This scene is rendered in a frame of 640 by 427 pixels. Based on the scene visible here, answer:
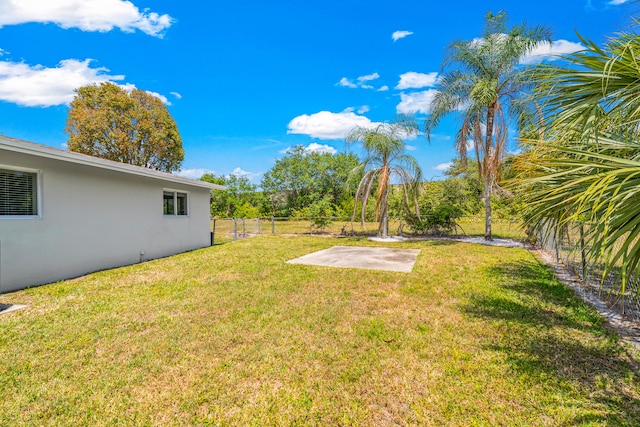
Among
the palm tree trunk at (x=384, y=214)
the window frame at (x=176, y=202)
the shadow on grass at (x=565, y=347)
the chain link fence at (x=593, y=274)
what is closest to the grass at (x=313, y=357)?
the shadow on grass at (x=565, y=347)

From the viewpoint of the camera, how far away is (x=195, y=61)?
54.6 feet

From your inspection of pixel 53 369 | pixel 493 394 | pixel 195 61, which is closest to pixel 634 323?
pixel 493 394

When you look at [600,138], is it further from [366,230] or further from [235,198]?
[235,198]

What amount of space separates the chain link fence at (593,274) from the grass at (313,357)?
42cm

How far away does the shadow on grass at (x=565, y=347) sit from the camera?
7.35 ft

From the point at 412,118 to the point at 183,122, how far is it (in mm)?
19005

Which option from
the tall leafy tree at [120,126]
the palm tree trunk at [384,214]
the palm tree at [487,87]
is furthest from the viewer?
the tall leafy tree at [120,126]

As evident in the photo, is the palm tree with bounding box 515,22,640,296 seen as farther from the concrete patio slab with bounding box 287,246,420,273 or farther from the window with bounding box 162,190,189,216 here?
the window with bounding box 162,190,189,216

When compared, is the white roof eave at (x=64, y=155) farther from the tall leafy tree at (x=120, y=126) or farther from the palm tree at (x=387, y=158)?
the tall leafy tree at (x=120, y=126)

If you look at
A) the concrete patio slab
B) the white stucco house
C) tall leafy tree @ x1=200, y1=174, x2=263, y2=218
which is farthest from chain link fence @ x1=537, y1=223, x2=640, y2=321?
tall leafy tree @ x1=200, y1=174, x2=263, y2=218

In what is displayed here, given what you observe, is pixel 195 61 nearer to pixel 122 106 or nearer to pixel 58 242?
pixel 122 106

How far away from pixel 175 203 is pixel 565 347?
385 inches

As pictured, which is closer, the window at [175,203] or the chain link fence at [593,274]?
the chain link fence at [593,274]

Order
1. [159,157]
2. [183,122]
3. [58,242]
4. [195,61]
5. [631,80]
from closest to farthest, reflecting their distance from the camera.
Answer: [631,80] < [58,242] < [195,61] < [159,157] < [183,122]
